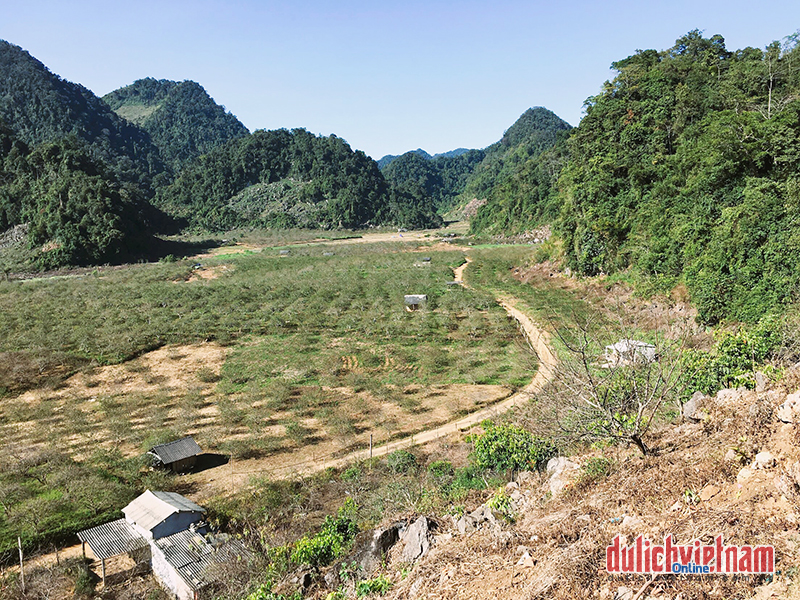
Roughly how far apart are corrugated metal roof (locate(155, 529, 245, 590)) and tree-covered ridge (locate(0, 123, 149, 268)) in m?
65.5

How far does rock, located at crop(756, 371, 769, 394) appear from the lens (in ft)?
28.7

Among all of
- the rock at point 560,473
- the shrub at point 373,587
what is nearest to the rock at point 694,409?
the rock at point 560,473

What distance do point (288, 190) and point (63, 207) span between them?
60.1m

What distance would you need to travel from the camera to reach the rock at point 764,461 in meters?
5.63

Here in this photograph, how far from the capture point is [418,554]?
22.0ft

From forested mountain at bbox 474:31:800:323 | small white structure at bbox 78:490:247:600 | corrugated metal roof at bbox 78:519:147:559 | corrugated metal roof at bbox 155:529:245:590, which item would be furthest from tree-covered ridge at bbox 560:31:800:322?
corrugated metal roof at bbox 78:519:147:559

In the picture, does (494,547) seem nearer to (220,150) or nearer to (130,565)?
(130,565)

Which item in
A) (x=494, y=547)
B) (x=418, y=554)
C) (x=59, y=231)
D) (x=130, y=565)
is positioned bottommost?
(x=130, y=565)

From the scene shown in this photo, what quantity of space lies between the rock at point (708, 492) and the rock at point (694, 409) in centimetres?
316

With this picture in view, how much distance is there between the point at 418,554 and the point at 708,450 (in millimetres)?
4527

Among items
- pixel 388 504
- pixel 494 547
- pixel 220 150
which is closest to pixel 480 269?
pixel 388 504

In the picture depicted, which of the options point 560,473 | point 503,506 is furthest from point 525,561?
point 560,473
